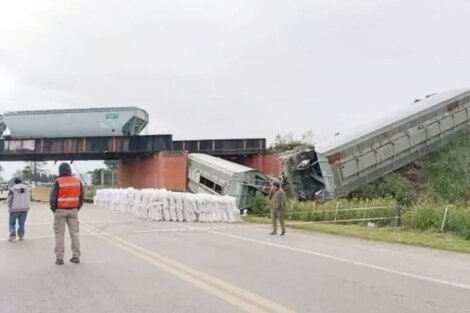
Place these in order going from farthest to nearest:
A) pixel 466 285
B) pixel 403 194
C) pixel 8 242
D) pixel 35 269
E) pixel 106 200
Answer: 1. pixel 106 200
2. pixel 403 194
3. pixel 8 242
4. pixel 35 269
5. pixel 466 285

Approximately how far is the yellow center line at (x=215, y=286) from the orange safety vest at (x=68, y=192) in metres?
1.63

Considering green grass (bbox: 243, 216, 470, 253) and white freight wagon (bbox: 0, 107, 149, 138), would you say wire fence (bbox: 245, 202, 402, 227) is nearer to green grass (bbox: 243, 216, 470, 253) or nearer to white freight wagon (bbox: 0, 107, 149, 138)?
green grass (bbox: 243, 216, 470, 253)

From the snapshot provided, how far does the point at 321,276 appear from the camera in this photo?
27.4 feet

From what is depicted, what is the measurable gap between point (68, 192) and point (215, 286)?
12.2 ft

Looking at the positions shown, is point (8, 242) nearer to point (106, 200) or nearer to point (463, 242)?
point (463, 242)

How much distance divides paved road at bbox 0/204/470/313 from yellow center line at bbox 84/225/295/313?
1 cm

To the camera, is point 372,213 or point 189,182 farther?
point 189,182

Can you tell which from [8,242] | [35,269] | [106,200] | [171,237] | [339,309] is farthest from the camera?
[106,200]

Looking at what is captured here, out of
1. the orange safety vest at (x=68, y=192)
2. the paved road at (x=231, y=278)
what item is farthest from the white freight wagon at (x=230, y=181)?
the orange safety vest at (x=68, y=192)

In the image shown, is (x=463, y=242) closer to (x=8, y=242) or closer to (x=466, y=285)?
(x=466, y=285)

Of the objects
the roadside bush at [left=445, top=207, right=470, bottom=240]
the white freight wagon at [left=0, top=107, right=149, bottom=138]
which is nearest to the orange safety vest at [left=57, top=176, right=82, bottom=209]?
the roadside bush at [left=445, top=207, right=470, bottom=240]

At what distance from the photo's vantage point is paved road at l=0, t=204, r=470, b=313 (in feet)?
20.7

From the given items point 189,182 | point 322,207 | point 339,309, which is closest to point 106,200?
point 189,182

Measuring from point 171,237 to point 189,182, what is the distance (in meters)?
24.1
